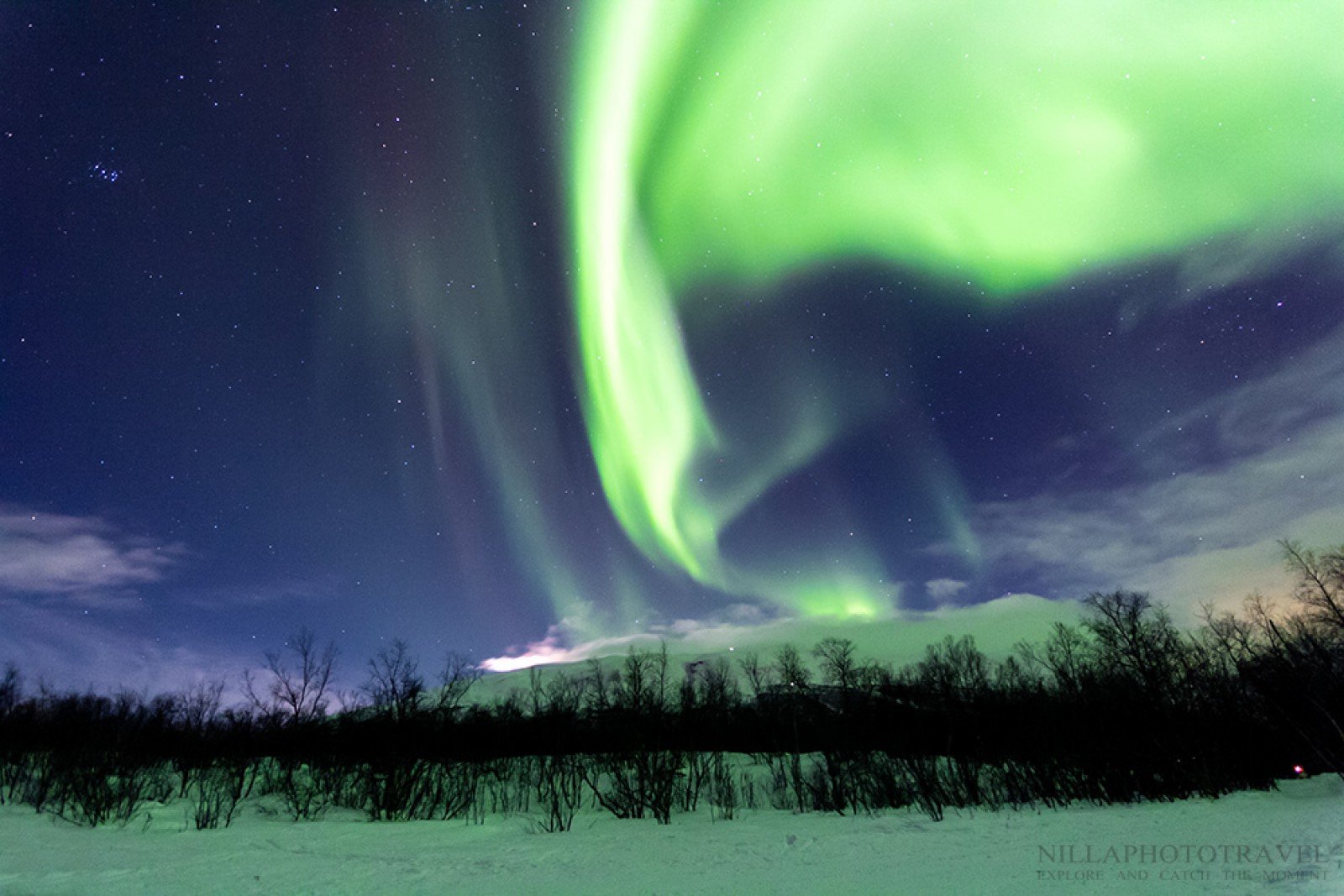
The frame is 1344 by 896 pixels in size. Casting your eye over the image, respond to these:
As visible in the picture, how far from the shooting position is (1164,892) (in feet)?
32.1

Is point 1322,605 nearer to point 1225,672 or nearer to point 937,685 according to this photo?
point 1225,672

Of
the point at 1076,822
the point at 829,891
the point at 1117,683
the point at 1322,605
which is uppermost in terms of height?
the point at 1322,605

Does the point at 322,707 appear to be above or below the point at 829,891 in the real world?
above

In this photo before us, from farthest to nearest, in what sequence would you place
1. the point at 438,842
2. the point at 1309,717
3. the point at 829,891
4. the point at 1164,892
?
the point at 1309,717 → the point at 438,842 → the point at 829,891 → the point at 1164,892

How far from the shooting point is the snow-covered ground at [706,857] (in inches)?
476

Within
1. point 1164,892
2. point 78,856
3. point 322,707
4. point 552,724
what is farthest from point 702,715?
point 1164,892

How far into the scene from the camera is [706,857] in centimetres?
1753

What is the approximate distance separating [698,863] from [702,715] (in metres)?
44.5

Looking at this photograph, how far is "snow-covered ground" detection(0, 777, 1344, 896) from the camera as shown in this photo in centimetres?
Result: 1209

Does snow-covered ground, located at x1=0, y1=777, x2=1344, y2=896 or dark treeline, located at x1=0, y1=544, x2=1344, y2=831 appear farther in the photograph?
dark treeline, located at x1=0, y1=544, x2=1344, y2=831

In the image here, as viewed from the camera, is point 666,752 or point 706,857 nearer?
point 706,857

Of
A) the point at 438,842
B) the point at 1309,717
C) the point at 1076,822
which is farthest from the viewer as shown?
the point at 1309,717

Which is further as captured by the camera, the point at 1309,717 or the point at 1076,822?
the point at 1309,717

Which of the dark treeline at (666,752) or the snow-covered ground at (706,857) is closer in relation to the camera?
the snow-covered ground at (706,857)
